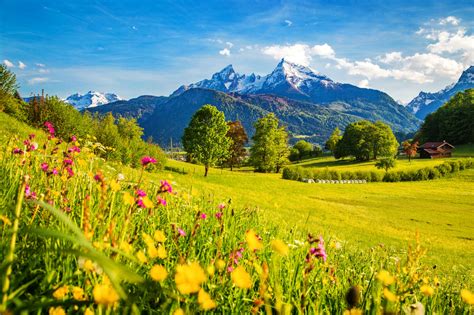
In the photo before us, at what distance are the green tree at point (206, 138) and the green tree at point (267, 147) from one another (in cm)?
2363

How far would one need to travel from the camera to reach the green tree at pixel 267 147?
62.8 m

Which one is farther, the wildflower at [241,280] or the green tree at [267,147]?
the green tree at [267,147]

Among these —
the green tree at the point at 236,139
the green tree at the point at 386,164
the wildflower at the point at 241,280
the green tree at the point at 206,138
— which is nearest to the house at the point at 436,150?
the green tree at the point at 386,164

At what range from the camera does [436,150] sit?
244ft

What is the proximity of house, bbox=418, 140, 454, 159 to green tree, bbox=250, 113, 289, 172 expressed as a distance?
3418 centimetres

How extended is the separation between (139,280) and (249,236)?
19.8 inches

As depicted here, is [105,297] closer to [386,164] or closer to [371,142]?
[386,164]

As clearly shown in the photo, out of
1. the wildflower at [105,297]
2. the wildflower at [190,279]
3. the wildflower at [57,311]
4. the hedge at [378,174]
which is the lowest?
the hedge at [378,174]

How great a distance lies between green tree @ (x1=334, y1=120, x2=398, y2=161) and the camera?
238 feet

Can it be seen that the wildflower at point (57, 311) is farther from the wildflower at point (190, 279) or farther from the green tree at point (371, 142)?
the green tree at point (371, 142)

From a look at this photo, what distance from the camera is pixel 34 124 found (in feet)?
73.5

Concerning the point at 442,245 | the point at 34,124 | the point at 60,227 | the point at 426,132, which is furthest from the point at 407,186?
the point at 426,132

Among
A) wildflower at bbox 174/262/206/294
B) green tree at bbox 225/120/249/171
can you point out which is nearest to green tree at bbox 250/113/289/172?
green tree at bbox 225/120/249/171

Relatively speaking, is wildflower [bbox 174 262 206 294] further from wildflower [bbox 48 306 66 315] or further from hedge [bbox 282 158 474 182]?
hedge [bbox 282 158 474 182]
